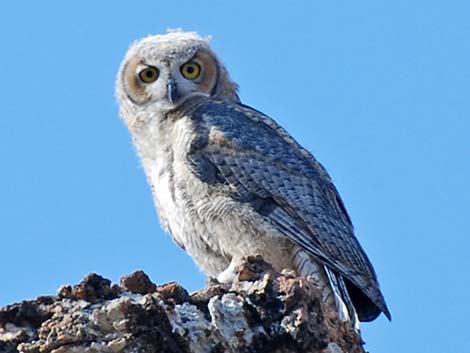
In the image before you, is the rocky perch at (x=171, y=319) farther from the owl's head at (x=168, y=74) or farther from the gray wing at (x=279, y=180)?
the owl's head at (x=168, y=74)

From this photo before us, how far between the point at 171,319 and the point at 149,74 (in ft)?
14.3

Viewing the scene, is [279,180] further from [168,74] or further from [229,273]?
[168,74]

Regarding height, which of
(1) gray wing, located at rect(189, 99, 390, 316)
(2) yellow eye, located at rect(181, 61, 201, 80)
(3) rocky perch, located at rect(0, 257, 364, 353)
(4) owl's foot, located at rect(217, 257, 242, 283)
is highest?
(2) yellow eye, located at rect(181, 61, 201, 80)

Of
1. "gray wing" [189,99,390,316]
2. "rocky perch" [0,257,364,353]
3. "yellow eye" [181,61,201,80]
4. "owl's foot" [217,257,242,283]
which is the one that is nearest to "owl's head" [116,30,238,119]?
"yellow eye" [181,61,201,80]

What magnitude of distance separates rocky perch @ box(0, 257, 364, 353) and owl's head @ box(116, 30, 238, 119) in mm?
3549

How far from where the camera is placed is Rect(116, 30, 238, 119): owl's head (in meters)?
10.3

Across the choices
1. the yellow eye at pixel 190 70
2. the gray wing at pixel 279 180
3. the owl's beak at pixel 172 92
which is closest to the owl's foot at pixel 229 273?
the gray wing at pixel 279 180

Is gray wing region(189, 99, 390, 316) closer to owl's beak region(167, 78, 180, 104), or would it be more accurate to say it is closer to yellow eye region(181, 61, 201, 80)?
owl's beak region(167, 78, 180, 104)

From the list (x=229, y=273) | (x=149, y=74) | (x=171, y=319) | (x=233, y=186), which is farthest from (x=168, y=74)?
(x=171, y=319)

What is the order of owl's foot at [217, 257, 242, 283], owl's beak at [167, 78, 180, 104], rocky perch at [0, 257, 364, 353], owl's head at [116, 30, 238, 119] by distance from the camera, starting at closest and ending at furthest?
rocky perch at [0, 257, 364, 353] → owl's foot at [217, 257, 242, 283] → owl's beak at [167, 78, 180, 104] → owl's head at [116, 30, 238, 119]

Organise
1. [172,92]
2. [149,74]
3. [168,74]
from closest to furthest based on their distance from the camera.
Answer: [172,92] < [168,74] < [149,74]

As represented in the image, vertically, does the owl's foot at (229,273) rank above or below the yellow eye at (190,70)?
below

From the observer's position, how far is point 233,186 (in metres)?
9.42

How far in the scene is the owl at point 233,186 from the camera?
893cm
